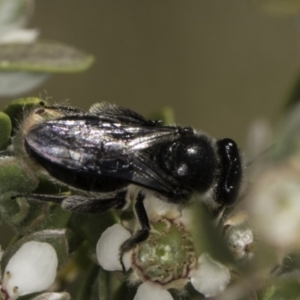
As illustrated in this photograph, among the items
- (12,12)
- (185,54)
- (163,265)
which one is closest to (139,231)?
(163,265)

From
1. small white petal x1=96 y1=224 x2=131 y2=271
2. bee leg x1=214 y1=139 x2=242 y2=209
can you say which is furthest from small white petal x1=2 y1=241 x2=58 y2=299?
bee leg x1=214 y1=139 x2=242 y2=209

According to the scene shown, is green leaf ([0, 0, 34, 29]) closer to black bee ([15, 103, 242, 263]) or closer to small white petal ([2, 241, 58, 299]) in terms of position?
black bee ([15, 103, 242, 263])

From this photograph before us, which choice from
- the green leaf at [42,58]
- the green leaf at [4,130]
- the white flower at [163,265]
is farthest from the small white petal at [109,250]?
the green leaf at [42,58]

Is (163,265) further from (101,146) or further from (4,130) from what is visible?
(4,130)

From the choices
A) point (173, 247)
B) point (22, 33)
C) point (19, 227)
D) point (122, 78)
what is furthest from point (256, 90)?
point (19, 227)

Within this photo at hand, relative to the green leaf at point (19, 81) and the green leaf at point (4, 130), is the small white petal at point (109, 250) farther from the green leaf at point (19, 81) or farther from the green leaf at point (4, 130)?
the green leaf at point (19, 81)

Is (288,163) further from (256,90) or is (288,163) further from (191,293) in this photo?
(256,90)

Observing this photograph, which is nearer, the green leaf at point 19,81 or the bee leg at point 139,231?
the bee leg at point 139,231
